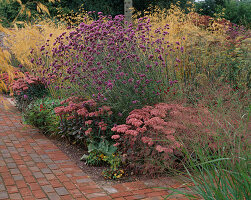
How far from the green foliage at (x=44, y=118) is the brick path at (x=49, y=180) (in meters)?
0.43

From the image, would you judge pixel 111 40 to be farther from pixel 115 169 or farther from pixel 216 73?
pixel 216 73

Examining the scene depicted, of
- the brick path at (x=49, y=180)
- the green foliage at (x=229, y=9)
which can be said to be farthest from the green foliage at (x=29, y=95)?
the green foliage at (x=229, y=9)

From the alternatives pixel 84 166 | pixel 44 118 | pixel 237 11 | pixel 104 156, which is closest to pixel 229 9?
pixel 237 11

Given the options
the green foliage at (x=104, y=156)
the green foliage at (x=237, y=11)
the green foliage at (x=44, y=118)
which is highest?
the green foliage at (x=237, y=11)

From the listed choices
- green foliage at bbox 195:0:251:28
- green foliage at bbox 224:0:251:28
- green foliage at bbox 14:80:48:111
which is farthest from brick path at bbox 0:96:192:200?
green foliage at bbox 224:0:251:28

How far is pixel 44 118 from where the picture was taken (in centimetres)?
544

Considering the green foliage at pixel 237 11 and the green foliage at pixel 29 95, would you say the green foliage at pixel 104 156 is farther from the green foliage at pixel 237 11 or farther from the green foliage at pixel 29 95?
the green foliage at pixel 237 11

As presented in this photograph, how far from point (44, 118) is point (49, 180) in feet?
6.64

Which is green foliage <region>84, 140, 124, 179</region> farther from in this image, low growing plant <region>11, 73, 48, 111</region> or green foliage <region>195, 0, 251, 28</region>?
green foliage <region>195, 0, 251, 28</region>

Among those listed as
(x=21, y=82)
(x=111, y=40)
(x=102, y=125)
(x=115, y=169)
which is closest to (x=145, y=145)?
(x=115, y=169)

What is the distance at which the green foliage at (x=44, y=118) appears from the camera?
5.26m

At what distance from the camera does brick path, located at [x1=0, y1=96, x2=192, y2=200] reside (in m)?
3.27

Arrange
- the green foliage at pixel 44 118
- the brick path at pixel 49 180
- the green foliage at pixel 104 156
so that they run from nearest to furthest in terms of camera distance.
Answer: the brick path at pixel 49 180
the green foliage at pixel 104 156
the green foliage at pixel 44 118

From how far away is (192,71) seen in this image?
6266 mm
